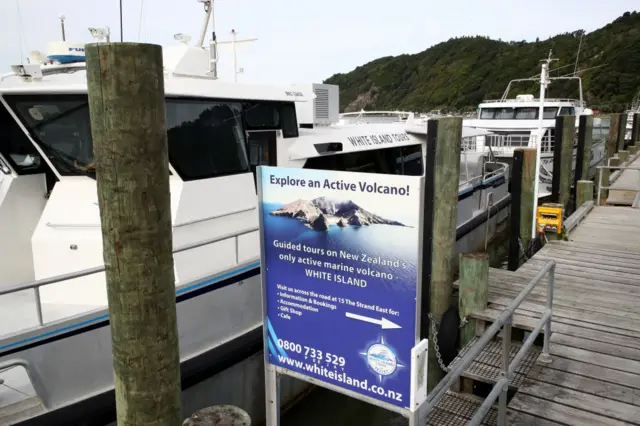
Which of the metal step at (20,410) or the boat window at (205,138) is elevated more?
the boat window at (205,138)

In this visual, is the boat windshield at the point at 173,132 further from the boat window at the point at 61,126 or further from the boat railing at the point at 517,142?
the boat railing at the point at 517,142

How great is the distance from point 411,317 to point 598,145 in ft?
74.1

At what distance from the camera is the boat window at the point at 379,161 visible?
7625mm

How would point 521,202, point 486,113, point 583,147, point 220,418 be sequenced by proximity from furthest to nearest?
point 486,113 < point 583,147 < point 521,202 < point 220,418

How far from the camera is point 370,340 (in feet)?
9.43

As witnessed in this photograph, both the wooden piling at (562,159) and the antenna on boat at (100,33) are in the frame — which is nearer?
the antenna on boat at (100,33)

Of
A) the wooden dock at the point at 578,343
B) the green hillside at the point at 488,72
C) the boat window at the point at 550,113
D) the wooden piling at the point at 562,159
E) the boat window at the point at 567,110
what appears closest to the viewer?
the wooden dock at the point at 578,343

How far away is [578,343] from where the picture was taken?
503cm

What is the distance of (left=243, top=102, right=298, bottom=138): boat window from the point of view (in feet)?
19.9

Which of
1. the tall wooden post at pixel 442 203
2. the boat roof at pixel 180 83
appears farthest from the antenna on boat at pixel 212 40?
the tall wooden post at pixel 442 203

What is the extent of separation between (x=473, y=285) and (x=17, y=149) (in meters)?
5.01

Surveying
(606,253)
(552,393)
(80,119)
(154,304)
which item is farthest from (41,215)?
(606,253)

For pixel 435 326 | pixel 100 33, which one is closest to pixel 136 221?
pixel 100 33

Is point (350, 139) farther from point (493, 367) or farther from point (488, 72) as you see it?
point (488, 72)
